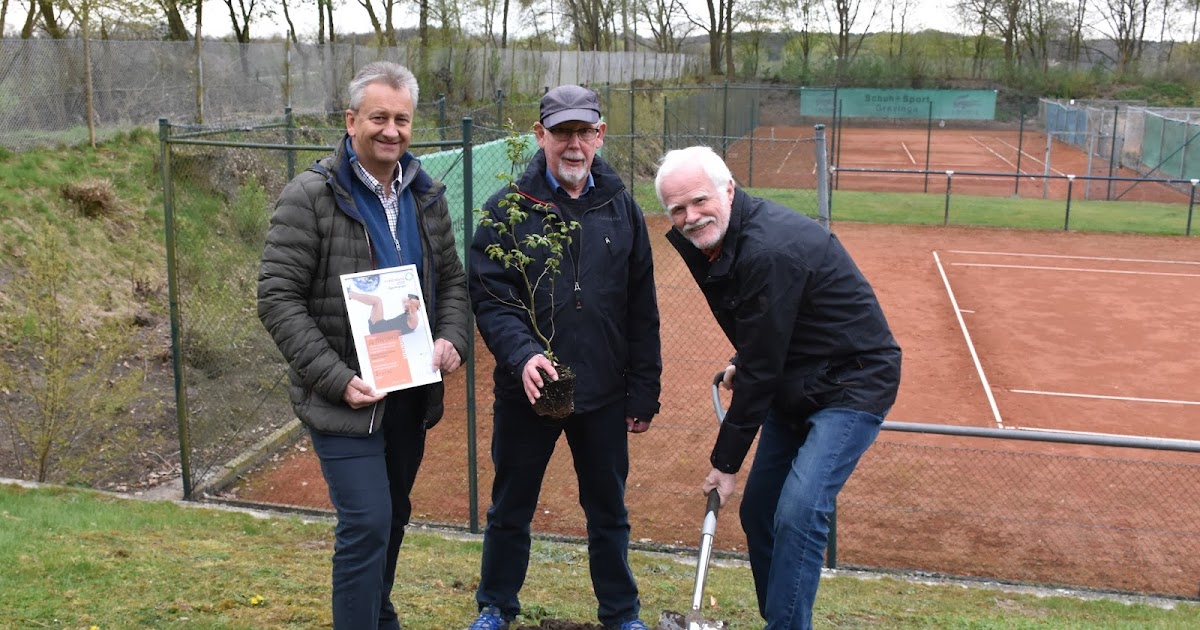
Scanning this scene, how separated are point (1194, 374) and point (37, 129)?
629 inches

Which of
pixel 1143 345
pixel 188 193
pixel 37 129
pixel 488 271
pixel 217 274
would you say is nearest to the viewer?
pixel 488 271

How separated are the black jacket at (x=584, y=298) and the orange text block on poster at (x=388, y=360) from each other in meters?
0.43

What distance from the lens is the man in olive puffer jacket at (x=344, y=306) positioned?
11.5 ft

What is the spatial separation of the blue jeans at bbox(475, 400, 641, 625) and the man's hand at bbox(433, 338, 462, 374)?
40 centimetres

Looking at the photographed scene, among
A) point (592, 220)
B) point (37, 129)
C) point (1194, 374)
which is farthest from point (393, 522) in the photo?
point (37, 129)

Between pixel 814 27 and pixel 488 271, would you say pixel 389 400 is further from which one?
pixel 814 27

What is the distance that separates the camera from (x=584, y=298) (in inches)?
159

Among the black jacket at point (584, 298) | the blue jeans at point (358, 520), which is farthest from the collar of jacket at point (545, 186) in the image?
the blue jeans at point (358, 520)

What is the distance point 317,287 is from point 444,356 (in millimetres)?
482

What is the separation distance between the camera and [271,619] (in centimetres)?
421

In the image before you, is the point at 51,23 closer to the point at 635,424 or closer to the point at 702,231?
the point at 635,424

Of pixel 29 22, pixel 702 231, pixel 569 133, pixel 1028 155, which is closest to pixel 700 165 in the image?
pixel 702 231

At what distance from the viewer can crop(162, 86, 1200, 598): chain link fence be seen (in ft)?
23.7

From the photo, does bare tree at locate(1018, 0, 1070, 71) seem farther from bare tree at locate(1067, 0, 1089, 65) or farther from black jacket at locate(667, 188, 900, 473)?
black jacket at locate(667, 188, 900, 473)
